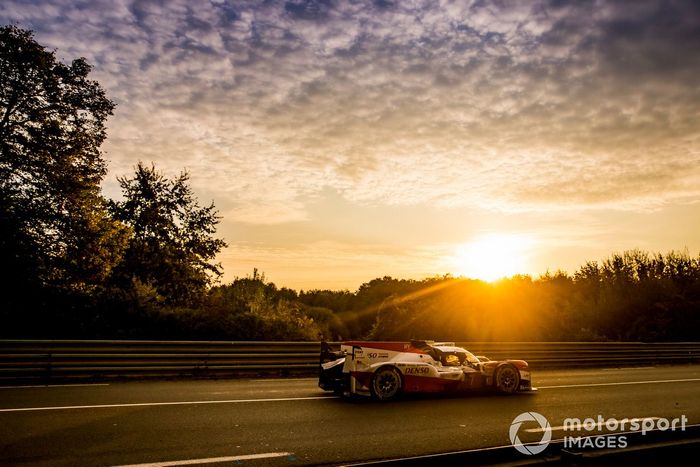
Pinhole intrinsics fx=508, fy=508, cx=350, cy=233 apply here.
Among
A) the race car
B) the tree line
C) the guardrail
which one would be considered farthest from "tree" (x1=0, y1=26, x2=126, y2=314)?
the race car

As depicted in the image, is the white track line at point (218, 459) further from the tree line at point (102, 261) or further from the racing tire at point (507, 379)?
the tree line at point (102, 261)

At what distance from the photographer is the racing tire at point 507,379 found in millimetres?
11336

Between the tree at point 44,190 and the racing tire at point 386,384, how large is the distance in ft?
46.8

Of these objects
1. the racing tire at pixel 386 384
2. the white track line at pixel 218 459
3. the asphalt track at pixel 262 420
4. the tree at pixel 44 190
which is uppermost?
the tree at pixel 44 190

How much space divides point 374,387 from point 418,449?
13.0 ft

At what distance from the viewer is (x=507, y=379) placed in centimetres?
1141

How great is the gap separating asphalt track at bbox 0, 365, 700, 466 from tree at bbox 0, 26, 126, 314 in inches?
399

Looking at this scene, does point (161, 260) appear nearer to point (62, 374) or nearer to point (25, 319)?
point (25, 319)

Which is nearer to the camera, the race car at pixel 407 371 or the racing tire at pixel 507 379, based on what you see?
the race car at pixel 407 371

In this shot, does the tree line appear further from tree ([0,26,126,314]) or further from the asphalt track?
the asphalt track

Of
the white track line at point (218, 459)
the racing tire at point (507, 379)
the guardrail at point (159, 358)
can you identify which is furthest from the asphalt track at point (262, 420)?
the guardrail at point (159, 358)

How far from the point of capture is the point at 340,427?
750 centimetres

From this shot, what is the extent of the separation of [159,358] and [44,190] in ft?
36.5

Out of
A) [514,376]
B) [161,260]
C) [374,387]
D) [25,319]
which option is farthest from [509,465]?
[161,260]
